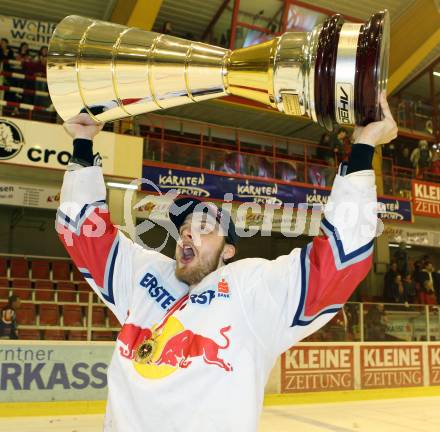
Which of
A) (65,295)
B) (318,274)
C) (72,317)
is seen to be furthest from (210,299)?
(65,295)

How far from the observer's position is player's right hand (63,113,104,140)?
5.91ft

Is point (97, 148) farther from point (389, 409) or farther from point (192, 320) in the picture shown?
point (192, 320)

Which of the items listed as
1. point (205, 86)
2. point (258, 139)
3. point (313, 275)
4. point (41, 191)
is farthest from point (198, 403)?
point (258, 139)

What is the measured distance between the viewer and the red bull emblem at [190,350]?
5.30 ft

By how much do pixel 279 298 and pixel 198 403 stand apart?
1.24 ft

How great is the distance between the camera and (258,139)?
1731 centimetres

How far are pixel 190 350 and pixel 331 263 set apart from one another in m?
0.49

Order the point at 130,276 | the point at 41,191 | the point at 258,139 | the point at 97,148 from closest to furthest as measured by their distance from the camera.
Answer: the point at 130,276 → the point at 97,148 → the point at 41,191 → the point at 258,139

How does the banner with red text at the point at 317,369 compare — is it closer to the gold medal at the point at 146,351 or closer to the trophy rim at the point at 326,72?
the gold medal at the point at 146,351

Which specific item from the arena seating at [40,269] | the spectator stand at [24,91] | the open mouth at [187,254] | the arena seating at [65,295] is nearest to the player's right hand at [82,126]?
the open mouth at [187,254]

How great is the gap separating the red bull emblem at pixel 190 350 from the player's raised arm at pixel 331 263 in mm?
136

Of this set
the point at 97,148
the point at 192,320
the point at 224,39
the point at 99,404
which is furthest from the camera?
the point at 224,39

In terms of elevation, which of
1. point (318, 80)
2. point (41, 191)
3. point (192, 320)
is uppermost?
point (41, 191)

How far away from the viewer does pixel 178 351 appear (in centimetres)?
166
